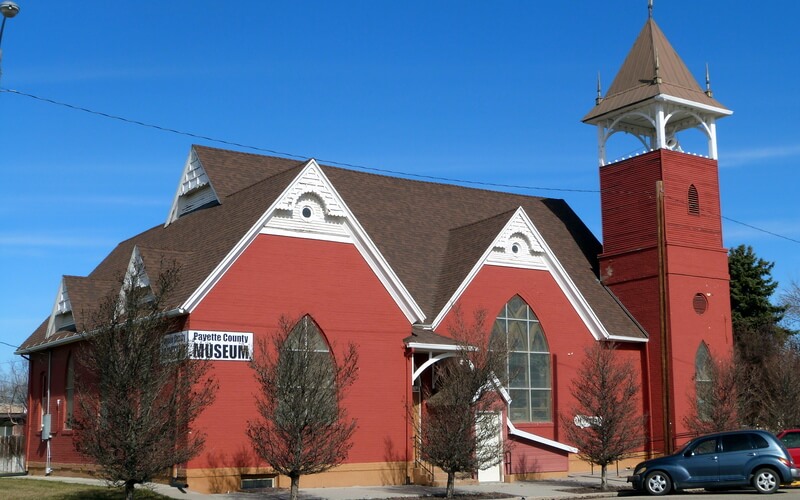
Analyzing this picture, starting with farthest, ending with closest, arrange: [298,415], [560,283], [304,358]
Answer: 1. [560,283]
2. [304,358]
3. [298,415]

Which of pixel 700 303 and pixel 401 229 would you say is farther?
pixel 700 303

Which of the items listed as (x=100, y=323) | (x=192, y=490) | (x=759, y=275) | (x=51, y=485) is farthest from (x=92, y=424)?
(x=759, y=275)

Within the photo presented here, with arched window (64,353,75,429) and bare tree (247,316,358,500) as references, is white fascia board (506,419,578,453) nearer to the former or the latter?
bare tree (247,316,358,500)

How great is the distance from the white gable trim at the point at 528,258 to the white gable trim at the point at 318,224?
10.8 feet

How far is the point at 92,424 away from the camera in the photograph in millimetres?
19547

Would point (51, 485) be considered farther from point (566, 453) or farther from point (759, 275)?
point (759, 275)

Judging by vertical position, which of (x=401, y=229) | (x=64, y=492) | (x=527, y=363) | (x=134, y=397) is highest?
(x=401, y=229)

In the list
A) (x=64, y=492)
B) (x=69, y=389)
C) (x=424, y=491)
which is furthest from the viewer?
(x=69, y=389)

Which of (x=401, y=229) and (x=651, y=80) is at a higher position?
(x=651, y=80)

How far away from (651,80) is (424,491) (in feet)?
66.6

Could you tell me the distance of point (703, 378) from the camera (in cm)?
3675

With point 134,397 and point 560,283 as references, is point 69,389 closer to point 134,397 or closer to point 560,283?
point 134,397

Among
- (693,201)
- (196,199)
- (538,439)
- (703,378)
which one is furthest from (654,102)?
(196,199)

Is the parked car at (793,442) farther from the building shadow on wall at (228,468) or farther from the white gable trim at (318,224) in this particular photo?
the building shadow on wall at (228,468)
